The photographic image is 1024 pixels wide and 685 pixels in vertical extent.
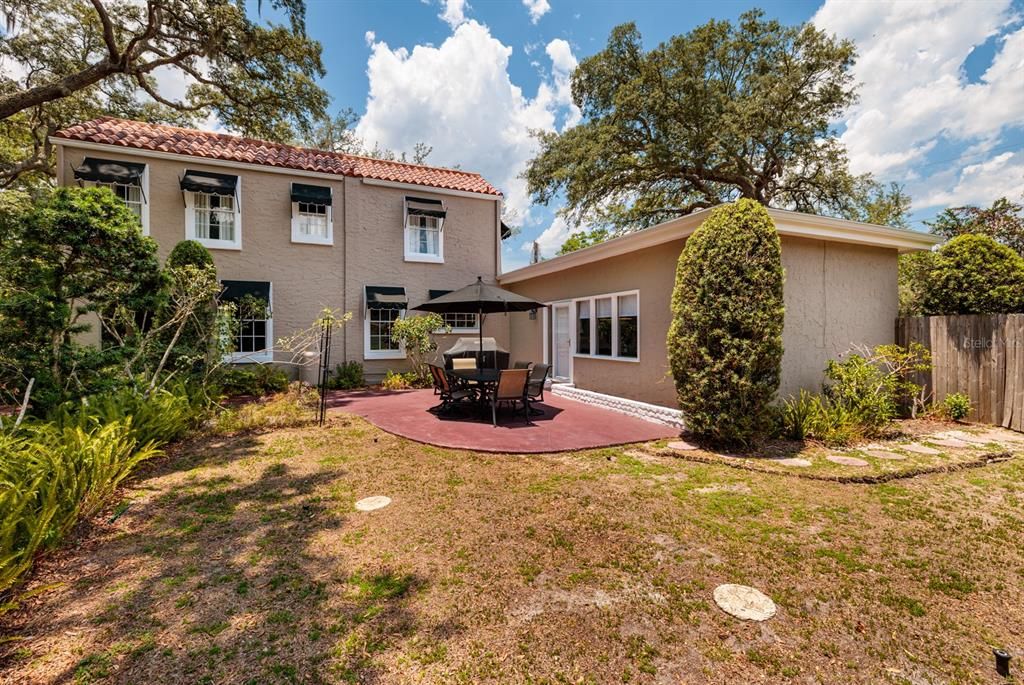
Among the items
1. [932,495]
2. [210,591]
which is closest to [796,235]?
[932,495]

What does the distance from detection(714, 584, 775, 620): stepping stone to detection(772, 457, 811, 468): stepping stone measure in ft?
11.4

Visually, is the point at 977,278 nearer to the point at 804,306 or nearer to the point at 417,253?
the point at 804,306

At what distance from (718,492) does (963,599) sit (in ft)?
6.85

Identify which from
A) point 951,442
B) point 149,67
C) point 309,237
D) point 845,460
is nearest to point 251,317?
point 309,237

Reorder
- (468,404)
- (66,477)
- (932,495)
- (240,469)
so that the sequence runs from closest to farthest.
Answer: (66,477), (932,495), (240,469), (468,404)

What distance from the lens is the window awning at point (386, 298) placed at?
13.8m

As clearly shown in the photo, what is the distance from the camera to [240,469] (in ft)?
18.8

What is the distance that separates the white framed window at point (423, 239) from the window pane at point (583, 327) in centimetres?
596

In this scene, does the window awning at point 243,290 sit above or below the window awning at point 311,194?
below

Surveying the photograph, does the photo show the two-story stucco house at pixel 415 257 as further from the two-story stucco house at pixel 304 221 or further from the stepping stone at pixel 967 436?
the stepping stone at pixel 967 436

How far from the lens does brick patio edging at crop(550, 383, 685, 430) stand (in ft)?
25.3

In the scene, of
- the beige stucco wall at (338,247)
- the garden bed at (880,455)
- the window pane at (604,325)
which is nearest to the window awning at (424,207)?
the beige stucco wall at (338,247)

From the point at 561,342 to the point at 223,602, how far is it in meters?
10.4

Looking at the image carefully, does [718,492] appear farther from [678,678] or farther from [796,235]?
[796,235]
